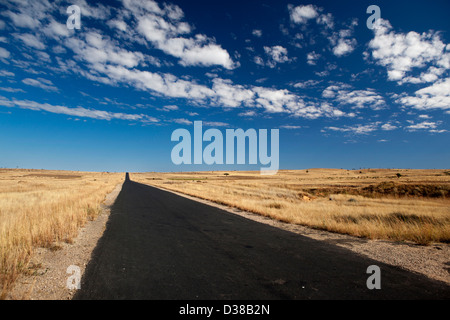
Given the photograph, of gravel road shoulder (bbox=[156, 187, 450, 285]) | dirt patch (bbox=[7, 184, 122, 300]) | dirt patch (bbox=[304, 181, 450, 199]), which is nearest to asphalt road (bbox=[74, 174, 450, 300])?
dirt patch (bbox=[7, 184, 122, 300])

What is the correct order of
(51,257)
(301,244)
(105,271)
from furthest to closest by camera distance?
(301,244) → (51,257) → (105,271)

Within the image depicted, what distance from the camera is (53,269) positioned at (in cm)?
538

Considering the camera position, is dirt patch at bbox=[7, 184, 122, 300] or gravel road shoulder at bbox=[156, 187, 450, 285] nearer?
dirt patch at bbox=[7, 184, 122, 300]

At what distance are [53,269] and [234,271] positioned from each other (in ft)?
14.2

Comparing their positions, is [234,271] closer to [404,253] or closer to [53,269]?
[53,269]

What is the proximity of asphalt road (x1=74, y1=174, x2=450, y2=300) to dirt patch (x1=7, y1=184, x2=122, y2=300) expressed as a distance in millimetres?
346

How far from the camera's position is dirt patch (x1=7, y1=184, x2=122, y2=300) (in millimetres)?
4172

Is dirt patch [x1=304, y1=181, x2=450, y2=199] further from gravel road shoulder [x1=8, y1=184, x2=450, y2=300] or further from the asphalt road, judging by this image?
the asphalt road

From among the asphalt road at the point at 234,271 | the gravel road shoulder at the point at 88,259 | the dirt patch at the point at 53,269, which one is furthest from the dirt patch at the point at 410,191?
the dirt patch at the point at 53,269

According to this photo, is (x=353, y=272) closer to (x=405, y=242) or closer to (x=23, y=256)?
(x=405, y=242)

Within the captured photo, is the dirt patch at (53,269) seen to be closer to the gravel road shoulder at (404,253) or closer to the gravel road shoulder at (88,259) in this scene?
the gravel road shoulder at (88,259)
